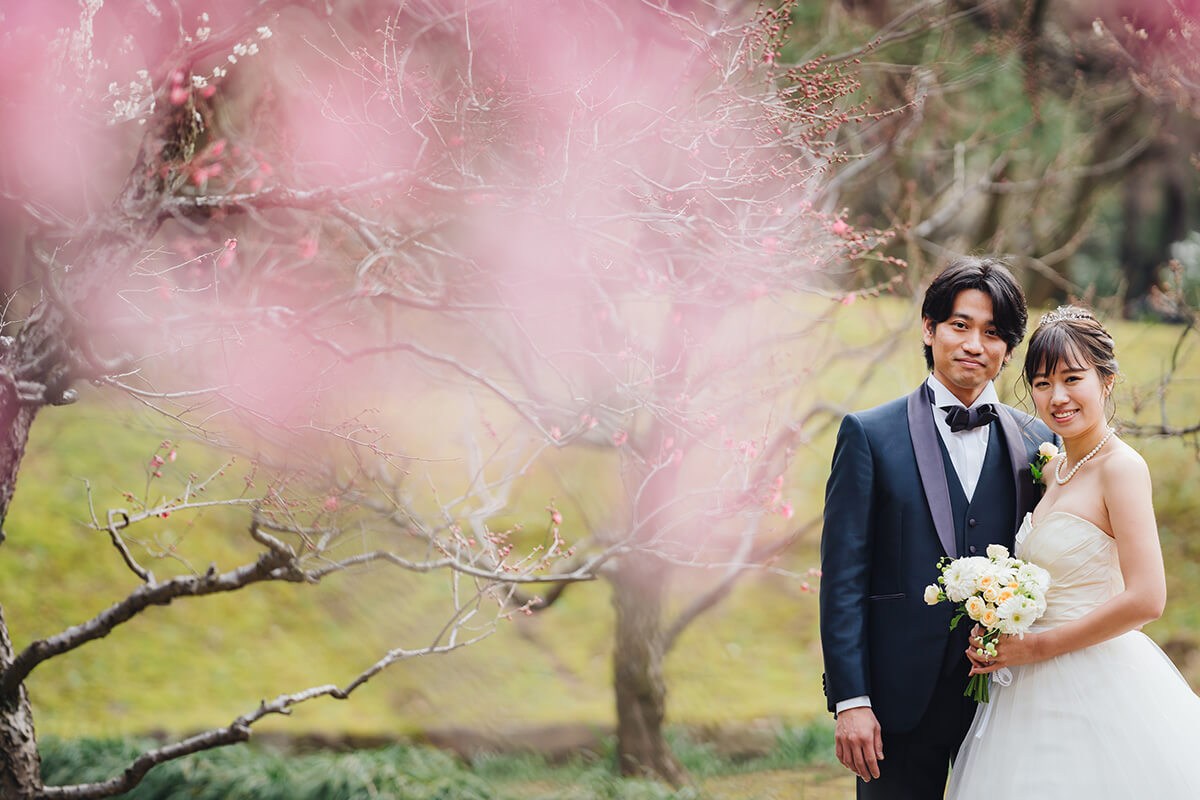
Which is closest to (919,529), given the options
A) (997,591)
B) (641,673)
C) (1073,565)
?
(997,591)

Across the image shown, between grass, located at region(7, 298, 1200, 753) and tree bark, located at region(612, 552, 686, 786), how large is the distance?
2.20 feet

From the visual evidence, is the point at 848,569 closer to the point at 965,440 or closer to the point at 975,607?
the point at 975,607

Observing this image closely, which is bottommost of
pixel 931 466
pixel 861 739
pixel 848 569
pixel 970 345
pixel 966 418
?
pixel 861 739

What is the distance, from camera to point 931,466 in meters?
2.34

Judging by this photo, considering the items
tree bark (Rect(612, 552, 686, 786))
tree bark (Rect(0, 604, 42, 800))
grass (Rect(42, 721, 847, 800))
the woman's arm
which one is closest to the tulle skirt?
the woman's arm

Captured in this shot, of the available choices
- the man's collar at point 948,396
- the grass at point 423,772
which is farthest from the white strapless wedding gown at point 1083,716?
the grass at point 423,772

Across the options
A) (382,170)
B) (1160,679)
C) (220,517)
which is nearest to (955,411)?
(1160,679)

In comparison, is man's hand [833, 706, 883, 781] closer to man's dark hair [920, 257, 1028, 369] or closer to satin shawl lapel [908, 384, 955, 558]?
satin shawl lapel [908, 384, 955, 558]

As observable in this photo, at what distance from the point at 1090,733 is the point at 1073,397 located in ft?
2.67

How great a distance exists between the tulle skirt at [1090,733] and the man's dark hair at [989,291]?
829 mm

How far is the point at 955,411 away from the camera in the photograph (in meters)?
2.35

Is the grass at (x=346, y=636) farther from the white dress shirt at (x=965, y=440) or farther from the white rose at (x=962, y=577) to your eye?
the white rose at (x=962, y=577)

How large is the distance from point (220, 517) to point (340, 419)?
326 centimetres

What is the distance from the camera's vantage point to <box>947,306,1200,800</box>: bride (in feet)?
7.16
